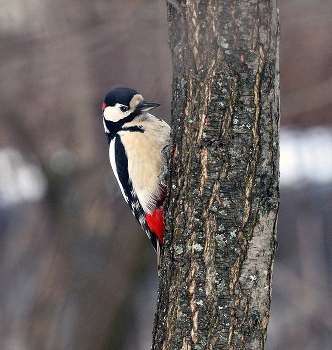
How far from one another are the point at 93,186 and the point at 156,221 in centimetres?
306

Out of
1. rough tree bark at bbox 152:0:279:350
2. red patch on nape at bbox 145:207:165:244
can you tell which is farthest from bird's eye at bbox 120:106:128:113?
rough tree bark at bbox 152:0:279:350

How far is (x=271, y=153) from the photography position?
7.23 ft

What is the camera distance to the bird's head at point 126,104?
3389mm

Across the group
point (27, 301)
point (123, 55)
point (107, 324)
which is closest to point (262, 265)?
point (123, 55)

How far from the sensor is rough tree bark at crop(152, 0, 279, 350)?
84.4 inches

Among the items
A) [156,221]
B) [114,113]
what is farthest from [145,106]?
[156,221]

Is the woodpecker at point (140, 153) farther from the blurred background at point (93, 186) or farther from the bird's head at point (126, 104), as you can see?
the blurred background at point (93, 186)

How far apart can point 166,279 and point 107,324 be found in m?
4.40

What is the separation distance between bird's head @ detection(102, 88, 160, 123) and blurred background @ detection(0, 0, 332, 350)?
2095 mm

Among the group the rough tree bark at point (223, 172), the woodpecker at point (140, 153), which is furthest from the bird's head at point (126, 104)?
the rough tree bark at point (223, 172)

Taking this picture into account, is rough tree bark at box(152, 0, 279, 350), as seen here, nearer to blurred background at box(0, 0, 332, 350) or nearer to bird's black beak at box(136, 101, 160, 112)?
bird's black beak at box(136, 101, 160, 112)

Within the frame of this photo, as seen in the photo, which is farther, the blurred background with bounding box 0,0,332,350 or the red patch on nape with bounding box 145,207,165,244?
the blurred background with bounding box 0,0,332,350

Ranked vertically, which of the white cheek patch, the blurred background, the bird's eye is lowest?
the blurred background

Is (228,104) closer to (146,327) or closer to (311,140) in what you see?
(146,327)
